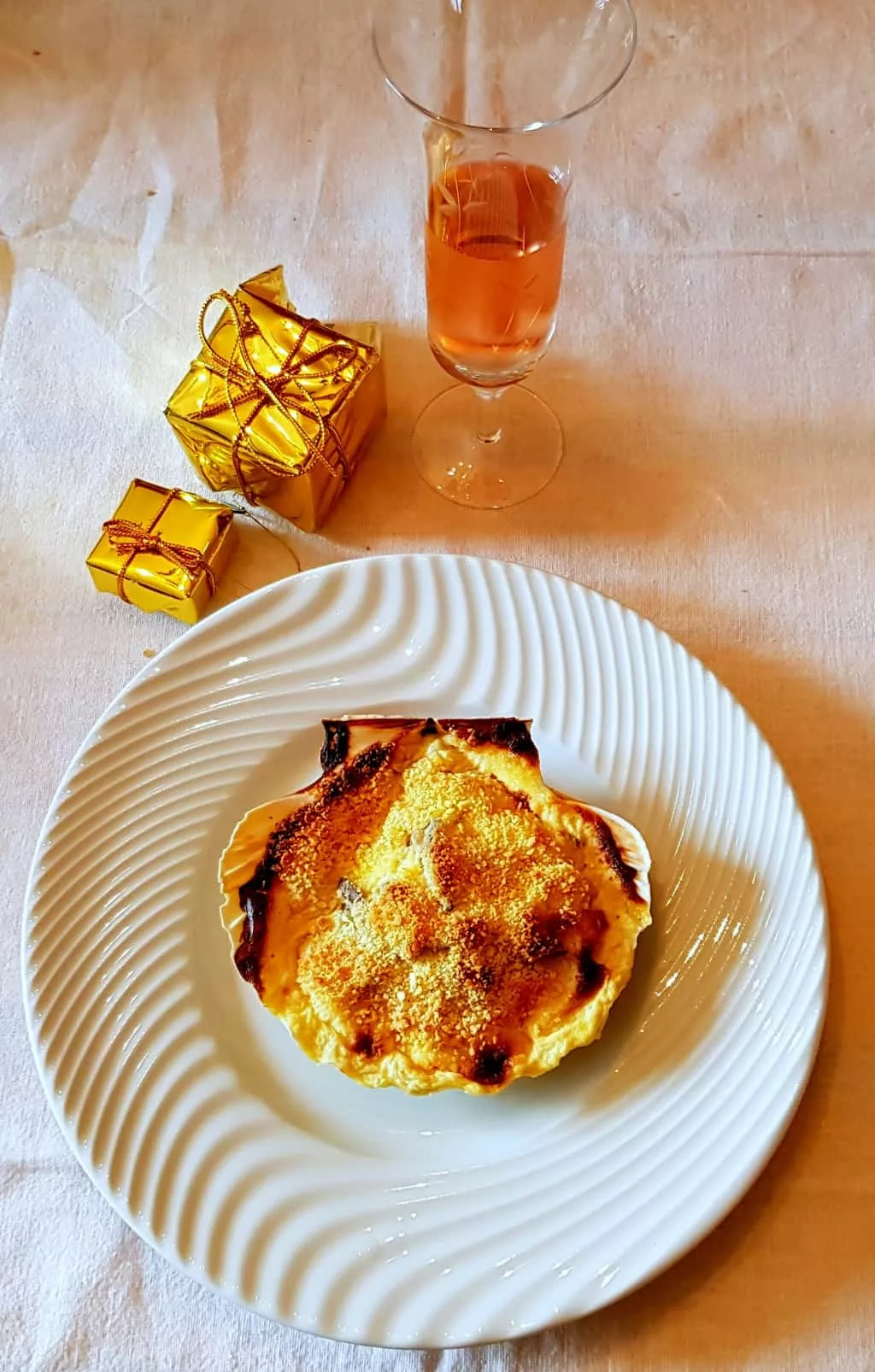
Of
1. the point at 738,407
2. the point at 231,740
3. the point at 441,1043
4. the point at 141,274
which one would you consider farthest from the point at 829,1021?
the point at 141,274

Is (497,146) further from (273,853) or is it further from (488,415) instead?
(273,853)

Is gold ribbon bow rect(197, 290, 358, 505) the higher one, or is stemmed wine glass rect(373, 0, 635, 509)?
stemmed wine glass rect(373, 0, 635, 509)

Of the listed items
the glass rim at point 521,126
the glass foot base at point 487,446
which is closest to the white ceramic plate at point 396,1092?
the glass foot base at point 487,446

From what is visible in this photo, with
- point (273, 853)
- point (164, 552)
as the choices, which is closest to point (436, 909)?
point (273, 853)

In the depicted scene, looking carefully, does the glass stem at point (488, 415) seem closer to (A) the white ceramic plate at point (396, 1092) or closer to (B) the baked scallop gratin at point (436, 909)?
(A) the white ceramic plate at point (396, 1092)

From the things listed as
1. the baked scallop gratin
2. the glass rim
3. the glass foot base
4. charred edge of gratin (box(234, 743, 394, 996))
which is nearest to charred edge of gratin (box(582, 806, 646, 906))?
the baked scallop gratin

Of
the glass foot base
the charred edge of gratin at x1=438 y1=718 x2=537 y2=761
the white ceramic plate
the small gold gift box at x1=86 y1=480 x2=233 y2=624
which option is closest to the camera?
the white ceramic plate

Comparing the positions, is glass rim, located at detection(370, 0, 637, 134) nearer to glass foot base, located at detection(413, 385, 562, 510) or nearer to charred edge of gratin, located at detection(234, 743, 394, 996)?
glass foot base, located at detection(413, 385, 562, 510)
